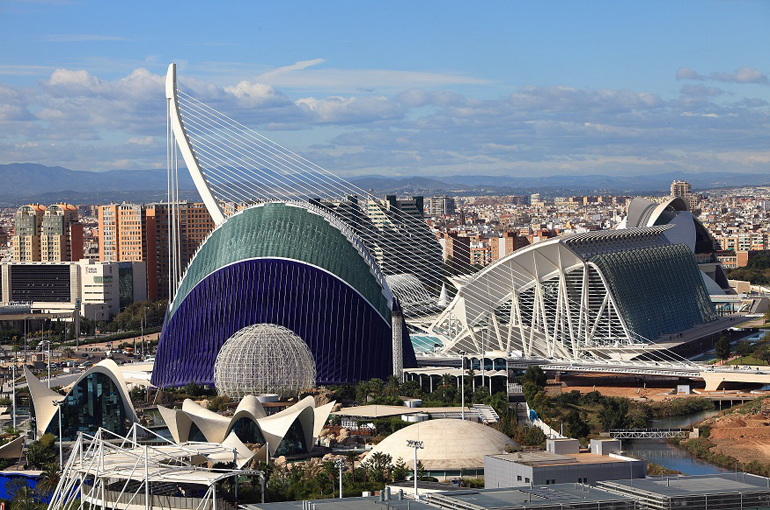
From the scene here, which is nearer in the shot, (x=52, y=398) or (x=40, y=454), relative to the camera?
(x=40, y=454)

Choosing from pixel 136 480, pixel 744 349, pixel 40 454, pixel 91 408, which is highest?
pixel 744 349

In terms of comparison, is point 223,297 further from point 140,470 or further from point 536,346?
point 140,470

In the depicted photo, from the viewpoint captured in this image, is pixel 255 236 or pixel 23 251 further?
pixel 23 251

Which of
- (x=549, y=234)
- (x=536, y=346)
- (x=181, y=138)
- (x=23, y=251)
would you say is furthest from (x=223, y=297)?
(x=549, y=234)

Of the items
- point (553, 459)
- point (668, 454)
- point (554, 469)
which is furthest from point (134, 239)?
point (554, 469)

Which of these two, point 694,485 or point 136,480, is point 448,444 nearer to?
point 136,480

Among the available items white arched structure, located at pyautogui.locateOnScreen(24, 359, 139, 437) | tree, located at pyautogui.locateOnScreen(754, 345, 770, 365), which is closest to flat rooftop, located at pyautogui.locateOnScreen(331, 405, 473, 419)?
white arched structure, located at pyautogui.locateOnScreen(24, 359, 139, 437)
